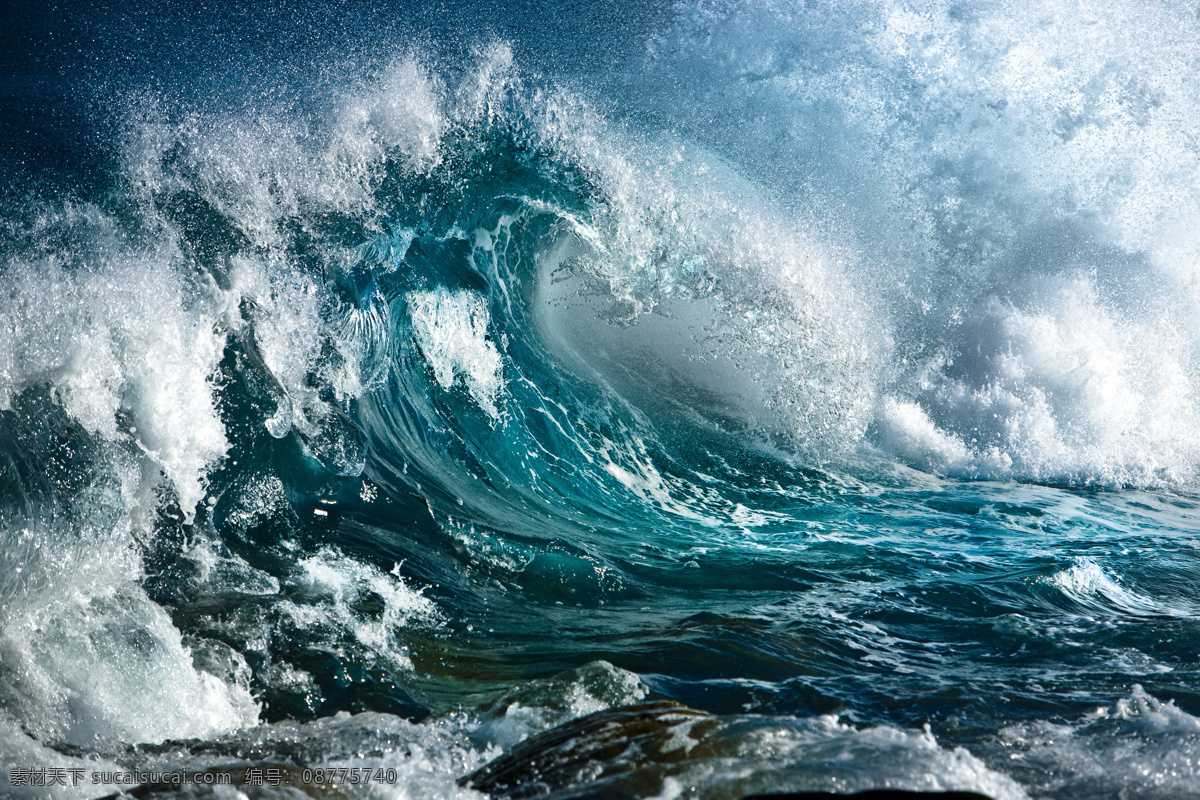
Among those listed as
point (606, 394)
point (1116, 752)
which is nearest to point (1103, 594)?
point (1116, 752)

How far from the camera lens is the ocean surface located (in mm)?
2494

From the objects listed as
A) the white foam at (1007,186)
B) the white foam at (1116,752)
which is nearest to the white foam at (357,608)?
the white foam at (1116,752)

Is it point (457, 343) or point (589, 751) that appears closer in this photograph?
point (589, 751)

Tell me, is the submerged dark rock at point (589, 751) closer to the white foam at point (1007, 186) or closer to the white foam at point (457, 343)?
the white foam at point (457, 343)

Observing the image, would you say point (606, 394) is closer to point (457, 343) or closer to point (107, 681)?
point (457, 343)

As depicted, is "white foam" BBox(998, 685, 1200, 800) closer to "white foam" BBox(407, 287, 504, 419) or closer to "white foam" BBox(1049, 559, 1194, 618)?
"white foam" BBox(1049, 559, 1194, 618)

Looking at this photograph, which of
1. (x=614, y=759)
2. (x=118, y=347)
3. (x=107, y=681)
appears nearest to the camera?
(x=614, y=759)

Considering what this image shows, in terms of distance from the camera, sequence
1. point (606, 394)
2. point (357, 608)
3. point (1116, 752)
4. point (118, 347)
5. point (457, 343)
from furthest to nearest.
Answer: point (606, 394)
point (457, 343)
point (118, 347)
point (357, 608)
point (1116, 752)

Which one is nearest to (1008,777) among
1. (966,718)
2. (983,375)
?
(966,718)

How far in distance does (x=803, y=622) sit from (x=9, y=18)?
7045 millimetres

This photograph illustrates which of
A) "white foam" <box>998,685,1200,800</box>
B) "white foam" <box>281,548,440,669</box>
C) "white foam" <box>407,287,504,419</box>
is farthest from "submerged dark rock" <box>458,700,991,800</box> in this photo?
"white foam" <box>407,287,504,419</box>

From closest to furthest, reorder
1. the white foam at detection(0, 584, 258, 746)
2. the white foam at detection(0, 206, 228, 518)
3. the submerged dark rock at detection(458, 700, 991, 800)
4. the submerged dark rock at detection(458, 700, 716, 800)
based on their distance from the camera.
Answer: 1. the submerged dark rock at detection(458, 700, 991, 800)
2. the submerged dark rock at detection(458, 700, 716, 800)
3. the white foam at detection(0, 584, 258, 746)
4. the white foam at detection(0, 206, 228, 518)

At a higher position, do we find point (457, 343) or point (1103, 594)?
point (457, 343)

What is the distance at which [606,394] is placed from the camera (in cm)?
613
